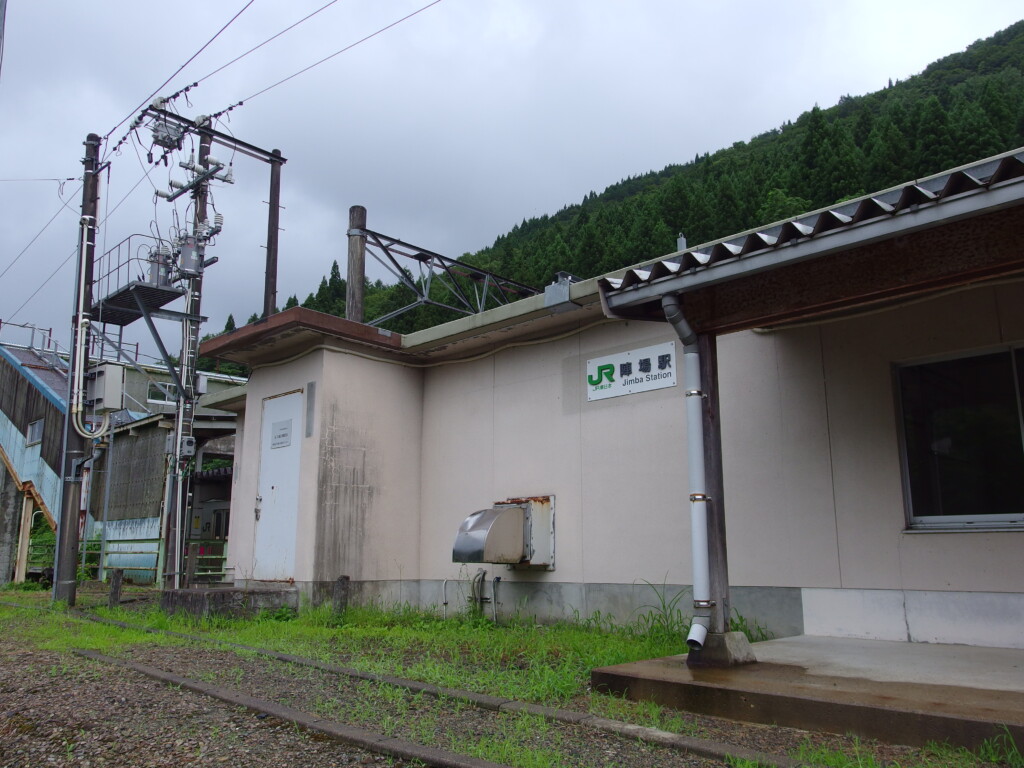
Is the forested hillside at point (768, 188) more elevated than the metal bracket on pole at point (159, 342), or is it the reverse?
the forested hillside at point (768, 188)

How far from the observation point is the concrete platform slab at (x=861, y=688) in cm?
368

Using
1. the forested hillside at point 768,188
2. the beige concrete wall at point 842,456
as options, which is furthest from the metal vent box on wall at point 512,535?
the forested hillside at point 768,188

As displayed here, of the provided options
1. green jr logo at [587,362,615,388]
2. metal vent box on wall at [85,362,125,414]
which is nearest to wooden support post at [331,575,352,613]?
green jr logo at [587,362,615,388]

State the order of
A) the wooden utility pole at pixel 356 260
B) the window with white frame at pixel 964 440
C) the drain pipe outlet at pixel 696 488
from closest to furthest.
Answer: the drain pipe outlet at pixel 696 488, the window with white frame at pixel 964 440, the wooden utility pole at pixel 356 260

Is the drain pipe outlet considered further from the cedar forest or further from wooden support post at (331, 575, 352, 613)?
the cedar forest

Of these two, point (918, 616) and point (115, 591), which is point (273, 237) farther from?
point (918, 616)

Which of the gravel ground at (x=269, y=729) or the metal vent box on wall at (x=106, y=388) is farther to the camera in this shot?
the metal vent box on wall at (x=106, y=388)

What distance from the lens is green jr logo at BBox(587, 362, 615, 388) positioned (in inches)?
331

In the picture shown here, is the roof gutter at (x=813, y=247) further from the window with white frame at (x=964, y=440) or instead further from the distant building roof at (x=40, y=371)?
the distant building roof at (x=40, y=371)

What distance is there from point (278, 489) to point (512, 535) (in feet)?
10.9

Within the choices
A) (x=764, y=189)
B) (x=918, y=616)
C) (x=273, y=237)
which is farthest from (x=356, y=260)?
(x=764, y=189)

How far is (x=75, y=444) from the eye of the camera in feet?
35.8

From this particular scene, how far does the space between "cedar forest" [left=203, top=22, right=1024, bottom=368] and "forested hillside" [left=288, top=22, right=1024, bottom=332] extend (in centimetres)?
5

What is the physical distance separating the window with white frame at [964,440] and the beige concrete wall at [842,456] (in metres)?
0.14
